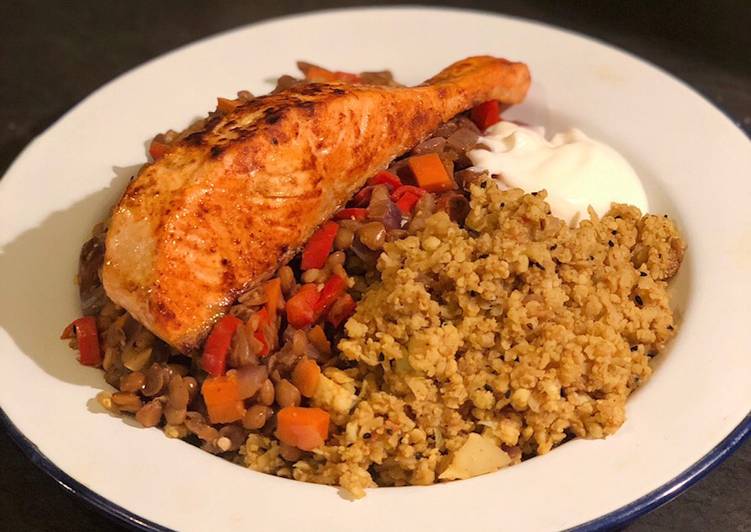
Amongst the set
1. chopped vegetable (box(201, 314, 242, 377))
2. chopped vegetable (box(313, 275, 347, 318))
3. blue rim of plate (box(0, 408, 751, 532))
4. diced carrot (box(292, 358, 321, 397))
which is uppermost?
chopped vegetable (box(313, 275, 347, 318))

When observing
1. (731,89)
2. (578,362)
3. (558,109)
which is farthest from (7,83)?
(731,89)

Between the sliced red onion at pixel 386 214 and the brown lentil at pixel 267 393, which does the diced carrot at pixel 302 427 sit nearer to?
the brown lentil at pixel 267 393

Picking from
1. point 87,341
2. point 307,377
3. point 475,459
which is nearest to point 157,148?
point 87,341

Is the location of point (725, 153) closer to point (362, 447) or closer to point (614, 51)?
point (614, 51)

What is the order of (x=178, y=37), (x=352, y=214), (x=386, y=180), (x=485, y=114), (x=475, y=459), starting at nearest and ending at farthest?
1. (x=475, y=459)
2. (x=352, y=214)
3. (x=386, y=180)
4. (x=485, y=114)
5. (x=178, y=37)

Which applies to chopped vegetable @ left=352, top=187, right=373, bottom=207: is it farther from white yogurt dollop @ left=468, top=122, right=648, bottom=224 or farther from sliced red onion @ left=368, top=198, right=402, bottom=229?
white yogurt dollop @ left=468, top=122, right=648, bottom=224

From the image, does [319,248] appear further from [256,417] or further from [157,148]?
[157,148]

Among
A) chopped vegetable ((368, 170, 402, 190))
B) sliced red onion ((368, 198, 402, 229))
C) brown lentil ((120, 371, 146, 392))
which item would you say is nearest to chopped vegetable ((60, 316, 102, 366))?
brown lentil ((120, 371, 146, 392))
